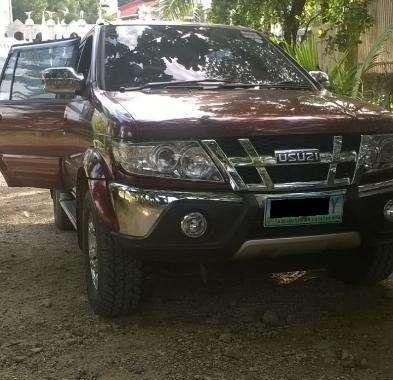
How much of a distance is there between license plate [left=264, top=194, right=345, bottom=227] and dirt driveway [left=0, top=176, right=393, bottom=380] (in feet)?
1.41

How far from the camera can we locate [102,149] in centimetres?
337

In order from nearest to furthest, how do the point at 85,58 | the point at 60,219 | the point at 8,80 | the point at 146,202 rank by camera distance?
the point at 146,202 < the point at 85,58 < the point at 8,80 < the point at 60,219

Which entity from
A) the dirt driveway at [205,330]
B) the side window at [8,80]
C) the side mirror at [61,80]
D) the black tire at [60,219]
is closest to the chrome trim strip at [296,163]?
the dirt driveway at [205,330]

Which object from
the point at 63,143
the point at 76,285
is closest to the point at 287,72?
the point at 63,143

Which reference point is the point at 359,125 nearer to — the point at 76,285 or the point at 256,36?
the point at 256,36

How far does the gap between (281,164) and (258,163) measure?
4.7 inches

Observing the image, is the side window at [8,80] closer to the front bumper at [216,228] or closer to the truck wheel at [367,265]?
the front bumper at [216,228]

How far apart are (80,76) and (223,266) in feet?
5.38

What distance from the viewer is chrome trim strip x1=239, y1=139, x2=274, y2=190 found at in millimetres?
3072

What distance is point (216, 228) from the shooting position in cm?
307

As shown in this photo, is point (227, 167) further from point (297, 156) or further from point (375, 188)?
point (375, 188)

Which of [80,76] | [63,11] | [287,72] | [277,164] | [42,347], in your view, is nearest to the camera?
[277,164]

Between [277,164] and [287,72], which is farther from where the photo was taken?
[287,72]

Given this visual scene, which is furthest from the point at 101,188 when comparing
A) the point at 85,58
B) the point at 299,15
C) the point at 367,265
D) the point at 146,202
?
the point at 299,15
